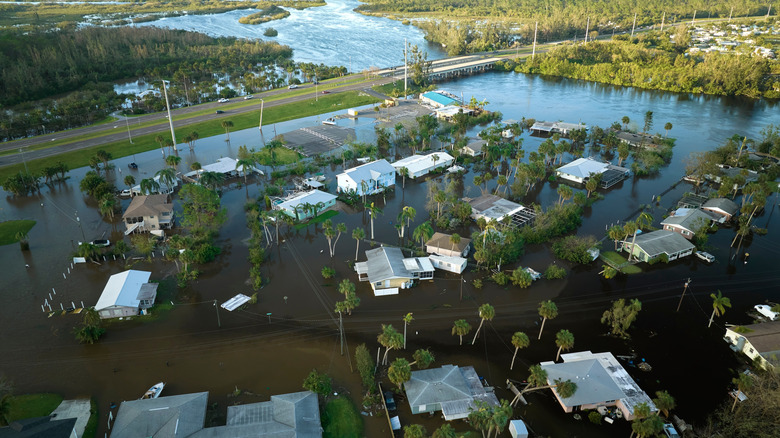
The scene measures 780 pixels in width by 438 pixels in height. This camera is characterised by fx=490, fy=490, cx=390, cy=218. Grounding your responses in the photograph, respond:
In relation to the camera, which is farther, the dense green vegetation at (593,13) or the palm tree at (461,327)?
the dense green vegetation at (593,13)

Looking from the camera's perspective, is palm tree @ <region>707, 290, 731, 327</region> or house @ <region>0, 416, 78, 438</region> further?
palm tree @ <region>707, 290, 731, 327</region>

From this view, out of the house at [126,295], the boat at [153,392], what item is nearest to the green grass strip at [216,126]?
the house at [126,295]

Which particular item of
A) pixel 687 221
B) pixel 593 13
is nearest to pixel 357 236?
pixel 687 221

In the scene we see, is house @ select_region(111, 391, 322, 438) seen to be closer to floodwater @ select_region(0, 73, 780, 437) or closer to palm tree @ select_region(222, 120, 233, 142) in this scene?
floodwater @ select_region(0, 73, 780, 437)

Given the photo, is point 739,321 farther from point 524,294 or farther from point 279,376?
point 279,376

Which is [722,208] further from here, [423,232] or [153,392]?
[153,392]

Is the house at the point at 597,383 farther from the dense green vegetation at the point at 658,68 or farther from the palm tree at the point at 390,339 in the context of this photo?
the dense green vegetation at the point at 658,68

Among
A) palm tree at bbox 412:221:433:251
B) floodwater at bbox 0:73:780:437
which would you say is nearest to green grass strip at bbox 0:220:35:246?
floodwater at bbox 0:73:780:437
